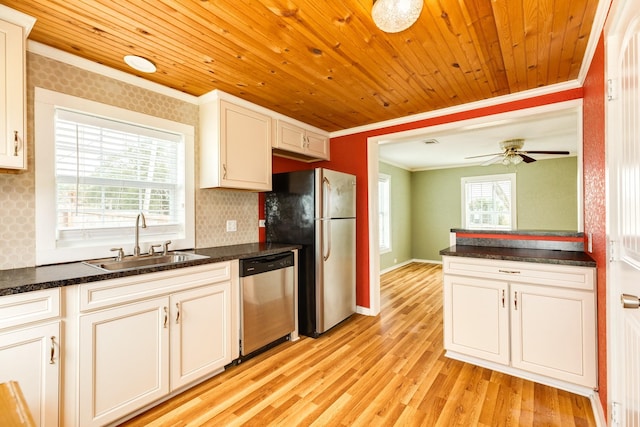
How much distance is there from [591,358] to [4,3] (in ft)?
12.9

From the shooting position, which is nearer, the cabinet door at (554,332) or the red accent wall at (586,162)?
the red accent wall at (586,162)

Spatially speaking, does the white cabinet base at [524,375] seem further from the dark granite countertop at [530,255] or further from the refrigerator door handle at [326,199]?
the refrigerator door handle at [326,199]

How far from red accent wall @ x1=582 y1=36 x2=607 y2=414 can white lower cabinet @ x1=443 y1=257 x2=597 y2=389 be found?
0.37 feet

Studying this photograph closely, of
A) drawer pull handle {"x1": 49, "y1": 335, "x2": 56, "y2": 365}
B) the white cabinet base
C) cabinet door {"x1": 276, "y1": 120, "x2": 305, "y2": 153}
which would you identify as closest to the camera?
drawer pull handle {"x1": 49, "y1": 335, "x2": 56, "y2": 365}

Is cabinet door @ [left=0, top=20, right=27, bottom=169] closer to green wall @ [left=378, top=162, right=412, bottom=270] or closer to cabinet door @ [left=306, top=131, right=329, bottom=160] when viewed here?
cabinet door @ [left=306, top=131, right=329, bottom=160]

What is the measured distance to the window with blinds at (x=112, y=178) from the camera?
2.03 meters

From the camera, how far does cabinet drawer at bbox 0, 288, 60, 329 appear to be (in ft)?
4.39

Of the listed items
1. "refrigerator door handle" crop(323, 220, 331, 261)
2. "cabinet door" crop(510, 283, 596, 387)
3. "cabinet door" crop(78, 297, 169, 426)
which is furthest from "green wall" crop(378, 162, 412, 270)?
"cabinet door" crop(78, 297, 169, 426)

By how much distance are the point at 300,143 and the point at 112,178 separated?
1882mm

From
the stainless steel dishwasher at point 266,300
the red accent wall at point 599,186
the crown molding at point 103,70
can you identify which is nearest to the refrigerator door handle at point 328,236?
the stainless steel dishwasher at point 266,300

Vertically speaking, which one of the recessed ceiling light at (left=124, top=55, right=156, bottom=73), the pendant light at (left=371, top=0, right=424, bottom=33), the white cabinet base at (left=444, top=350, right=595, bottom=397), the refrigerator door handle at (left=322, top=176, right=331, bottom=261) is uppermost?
the recessed ceiling light at (left=124, top=55, right=156, bottom=73)

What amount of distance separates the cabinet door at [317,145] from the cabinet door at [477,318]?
2.09 meters

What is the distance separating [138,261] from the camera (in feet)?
7.27

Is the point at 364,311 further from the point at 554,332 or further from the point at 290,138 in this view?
the point at 290,138
